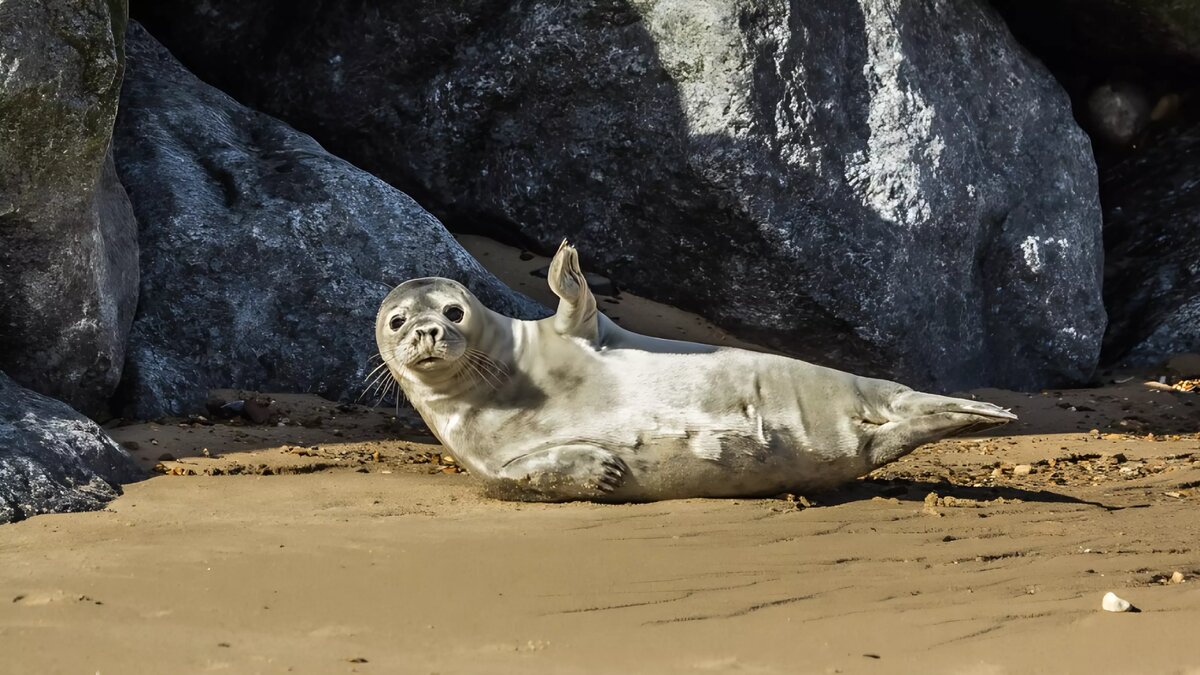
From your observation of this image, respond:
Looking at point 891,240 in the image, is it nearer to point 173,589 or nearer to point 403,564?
point 403,564

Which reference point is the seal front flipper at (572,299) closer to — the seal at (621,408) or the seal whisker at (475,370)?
the seal at (621,408)

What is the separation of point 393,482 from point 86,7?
208 cm

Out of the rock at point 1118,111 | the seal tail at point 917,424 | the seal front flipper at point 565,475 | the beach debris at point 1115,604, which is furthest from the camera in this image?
the rock at point 1118,111

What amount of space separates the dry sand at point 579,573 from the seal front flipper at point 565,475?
0.24 feet

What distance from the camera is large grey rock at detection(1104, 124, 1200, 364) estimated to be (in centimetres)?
813

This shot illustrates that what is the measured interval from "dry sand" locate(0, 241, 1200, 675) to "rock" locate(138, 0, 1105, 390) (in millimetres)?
1799

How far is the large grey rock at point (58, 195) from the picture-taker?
Answer: 5.36 m

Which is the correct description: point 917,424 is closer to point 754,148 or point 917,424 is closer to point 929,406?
point 929,406

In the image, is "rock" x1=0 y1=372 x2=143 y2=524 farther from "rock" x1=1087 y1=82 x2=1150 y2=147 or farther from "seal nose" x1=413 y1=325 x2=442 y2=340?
"rock" x1=1087 y1=82 x2=1150 y2=147

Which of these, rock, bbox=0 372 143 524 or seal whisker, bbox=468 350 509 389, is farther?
seal whisker, bbox=468 350 509 389

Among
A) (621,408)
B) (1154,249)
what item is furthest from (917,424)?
(1154,249)

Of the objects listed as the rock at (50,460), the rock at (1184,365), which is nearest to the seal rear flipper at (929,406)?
the rock at (50,460)

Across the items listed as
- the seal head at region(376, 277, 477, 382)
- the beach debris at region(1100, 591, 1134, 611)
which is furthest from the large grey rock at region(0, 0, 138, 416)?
the beach debris at region(1100, 591, 1134, 611)

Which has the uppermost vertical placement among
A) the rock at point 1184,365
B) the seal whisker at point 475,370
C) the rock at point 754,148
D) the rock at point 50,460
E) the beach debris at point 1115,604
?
the rock at point 754,148
